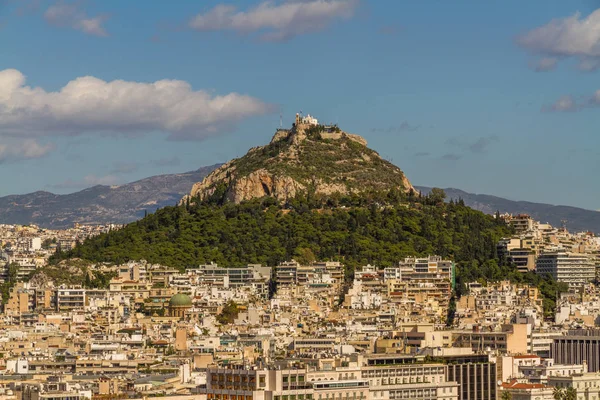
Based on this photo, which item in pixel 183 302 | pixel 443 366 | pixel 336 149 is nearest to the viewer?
pixel 443 366

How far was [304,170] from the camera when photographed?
177625mm

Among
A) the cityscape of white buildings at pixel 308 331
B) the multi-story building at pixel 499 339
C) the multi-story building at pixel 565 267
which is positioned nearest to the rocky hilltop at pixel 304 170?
the cityscape of white buildings at pixel 308 331

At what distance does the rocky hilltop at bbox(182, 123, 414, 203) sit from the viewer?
17538 cm

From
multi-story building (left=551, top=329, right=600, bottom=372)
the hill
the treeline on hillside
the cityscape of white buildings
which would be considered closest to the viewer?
the cityscape of white buildings

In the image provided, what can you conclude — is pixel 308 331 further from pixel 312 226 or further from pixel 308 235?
pixel 312 226

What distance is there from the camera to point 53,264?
160500mm

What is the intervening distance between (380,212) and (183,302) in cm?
3260

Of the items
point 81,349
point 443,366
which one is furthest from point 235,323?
point 443,366

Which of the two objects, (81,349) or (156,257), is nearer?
(81,349)

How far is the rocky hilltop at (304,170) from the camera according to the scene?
6905 inches

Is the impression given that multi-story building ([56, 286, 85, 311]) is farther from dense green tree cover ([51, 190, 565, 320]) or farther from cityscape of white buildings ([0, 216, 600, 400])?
dense green tree cover ([51, 190, 565, 320])

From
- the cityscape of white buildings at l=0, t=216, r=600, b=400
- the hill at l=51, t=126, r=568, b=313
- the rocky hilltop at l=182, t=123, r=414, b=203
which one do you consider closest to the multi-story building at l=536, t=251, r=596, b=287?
the cityscape of white buildings at l=0, t=216, r=600, b=400

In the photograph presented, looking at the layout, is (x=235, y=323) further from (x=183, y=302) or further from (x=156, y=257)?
(x=156, y=257)

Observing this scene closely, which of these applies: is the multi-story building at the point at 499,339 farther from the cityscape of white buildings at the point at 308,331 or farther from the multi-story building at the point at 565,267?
the multi-story building at the point at 565,267
